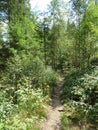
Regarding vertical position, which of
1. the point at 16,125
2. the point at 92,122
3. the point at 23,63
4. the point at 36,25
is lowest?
the point at 92,122

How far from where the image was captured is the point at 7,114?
316 inches

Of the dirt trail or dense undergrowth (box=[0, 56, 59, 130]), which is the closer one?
dense undergrowth (box=[0, 56, 59, 130])

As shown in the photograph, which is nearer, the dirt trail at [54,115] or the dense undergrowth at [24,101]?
the dense undergrowth at [24,101]

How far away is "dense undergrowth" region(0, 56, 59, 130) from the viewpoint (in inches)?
303

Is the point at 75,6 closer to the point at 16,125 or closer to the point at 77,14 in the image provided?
the point at 77,14

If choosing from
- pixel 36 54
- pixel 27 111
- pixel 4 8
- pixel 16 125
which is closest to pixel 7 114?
pixel 16 125

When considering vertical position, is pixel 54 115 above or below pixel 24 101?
below

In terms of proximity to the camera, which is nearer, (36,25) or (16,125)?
(16,125)

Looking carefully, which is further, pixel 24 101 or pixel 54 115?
pixel 54 115

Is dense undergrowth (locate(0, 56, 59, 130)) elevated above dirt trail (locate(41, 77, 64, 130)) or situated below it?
above

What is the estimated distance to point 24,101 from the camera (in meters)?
9.95

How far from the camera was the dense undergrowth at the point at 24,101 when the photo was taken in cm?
770

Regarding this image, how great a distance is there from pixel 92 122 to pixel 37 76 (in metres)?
6.11

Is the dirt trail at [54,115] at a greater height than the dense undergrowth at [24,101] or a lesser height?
lesser
